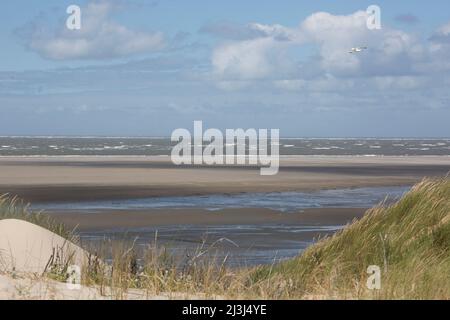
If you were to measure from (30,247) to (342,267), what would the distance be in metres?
4.46

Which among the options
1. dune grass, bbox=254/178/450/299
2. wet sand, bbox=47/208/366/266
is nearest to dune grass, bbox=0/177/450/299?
dune grass, bbox=254/178/450/299

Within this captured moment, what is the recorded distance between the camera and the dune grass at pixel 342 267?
9.30m

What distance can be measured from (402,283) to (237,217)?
53.4 feet

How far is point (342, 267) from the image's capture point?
11.1 meters

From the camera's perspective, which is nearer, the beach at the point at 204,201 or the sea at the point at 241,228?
the sea at the point at 241,228

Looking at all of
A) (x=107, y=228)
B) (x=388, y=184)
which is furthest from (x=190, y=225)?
(x=388, y=184)

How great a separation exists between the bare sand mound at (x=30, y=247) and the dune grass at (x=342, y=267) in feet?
2.26

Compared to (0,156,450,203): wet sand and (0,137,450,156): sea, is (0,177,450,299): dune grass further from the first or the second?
(0,137,450,156): sea

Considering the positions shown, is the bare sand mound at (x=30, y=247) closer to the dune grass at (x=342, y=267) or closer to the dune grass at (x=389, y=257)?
the dune grass at (x=342, y=267)

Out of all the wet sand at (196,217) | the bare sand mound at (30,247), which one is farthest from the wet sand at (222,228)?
the bare sand mound at (30,247)

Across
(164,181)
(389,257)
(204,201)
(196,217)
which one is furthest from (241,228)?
(164,181)

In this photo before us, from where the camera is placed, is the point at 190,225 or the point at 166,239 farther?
the point at 190,225

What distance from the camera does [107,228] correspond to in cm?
2242
